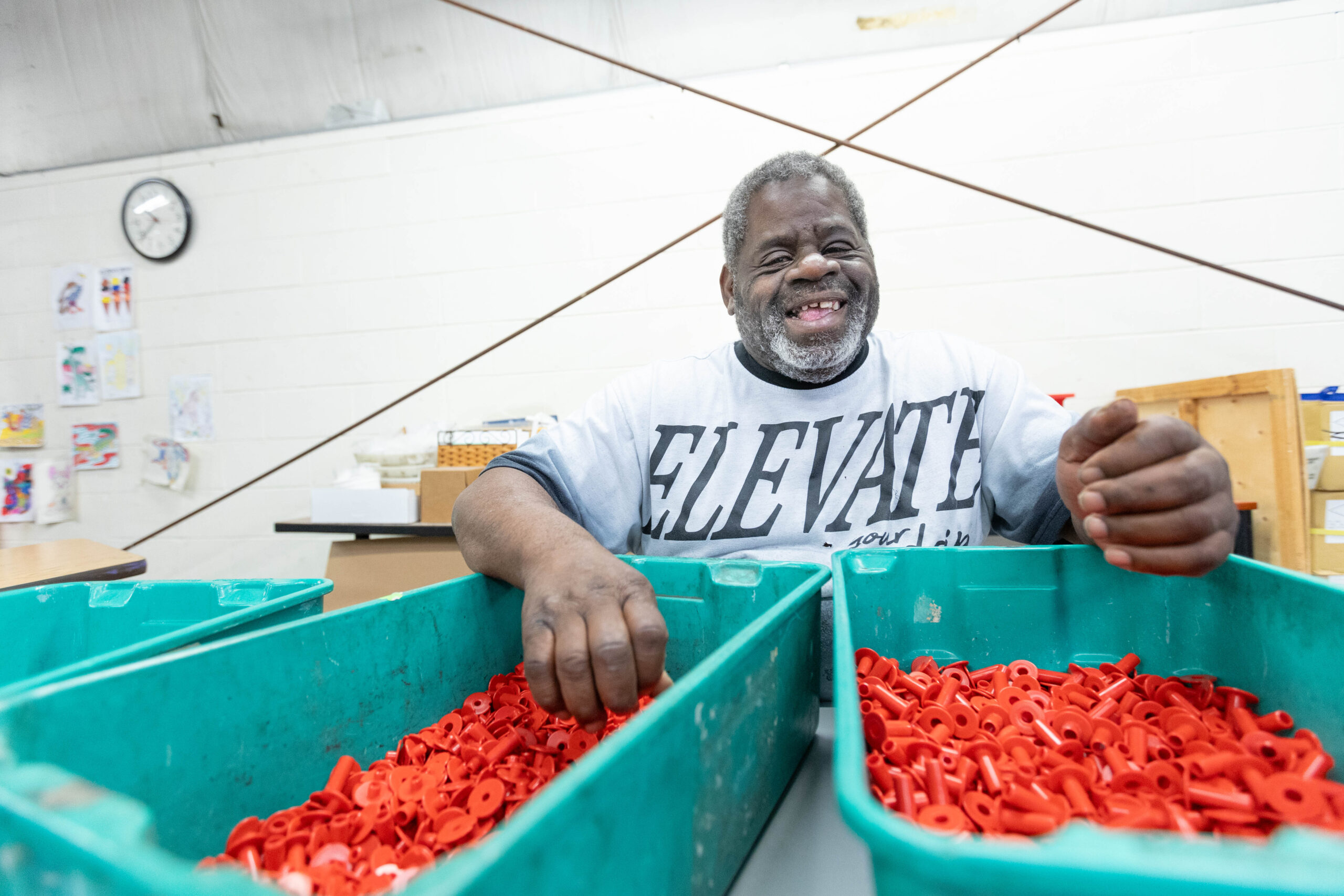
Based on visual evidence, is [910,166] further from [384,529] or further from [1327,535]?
[384,529]

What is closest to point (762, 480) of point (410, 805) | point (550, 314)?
point (410, 805)

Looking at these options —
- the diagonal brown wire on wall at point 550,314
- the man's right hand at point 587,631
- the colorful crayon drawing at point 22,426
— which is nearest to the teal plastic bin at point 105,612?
the man's right hand at point 587,631

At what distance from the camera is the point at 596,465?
1116mm

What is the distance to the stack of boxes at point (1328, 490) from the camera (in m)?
1.77

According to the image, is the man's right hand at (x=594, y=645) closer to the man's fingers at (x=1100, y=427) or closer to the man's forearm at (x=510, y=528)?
the man's forearm at (x=510, y=528)

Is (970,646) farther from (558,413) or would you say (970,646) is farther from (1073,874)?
(558,413)

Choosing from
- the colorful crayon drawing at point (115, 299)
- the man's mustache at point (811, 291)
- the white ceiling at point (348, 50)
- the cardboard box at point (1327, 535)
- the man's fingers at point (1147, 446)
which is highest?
the white ceiling at point (348, 50)

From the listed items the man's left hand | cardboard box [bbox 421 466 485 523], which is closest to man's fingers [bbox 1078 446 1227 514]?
the man's left hand

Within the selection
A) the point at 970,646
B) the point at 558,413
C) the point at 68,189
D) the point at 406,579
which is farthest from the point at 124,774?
the point at 68,189

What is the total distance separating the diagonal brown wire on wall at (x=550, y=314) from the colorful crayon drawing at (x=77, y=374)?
679mm

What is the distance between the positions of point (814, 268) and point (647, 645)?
799 millimetres

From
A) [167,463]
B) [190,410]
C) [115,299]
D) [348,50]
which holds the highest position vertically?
[348,50]

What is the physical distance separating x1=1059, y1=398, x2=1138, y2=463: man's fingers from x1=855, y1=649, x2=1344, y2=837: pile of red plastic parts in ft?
0.77

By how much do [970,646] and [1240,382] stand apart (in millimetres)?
1612
